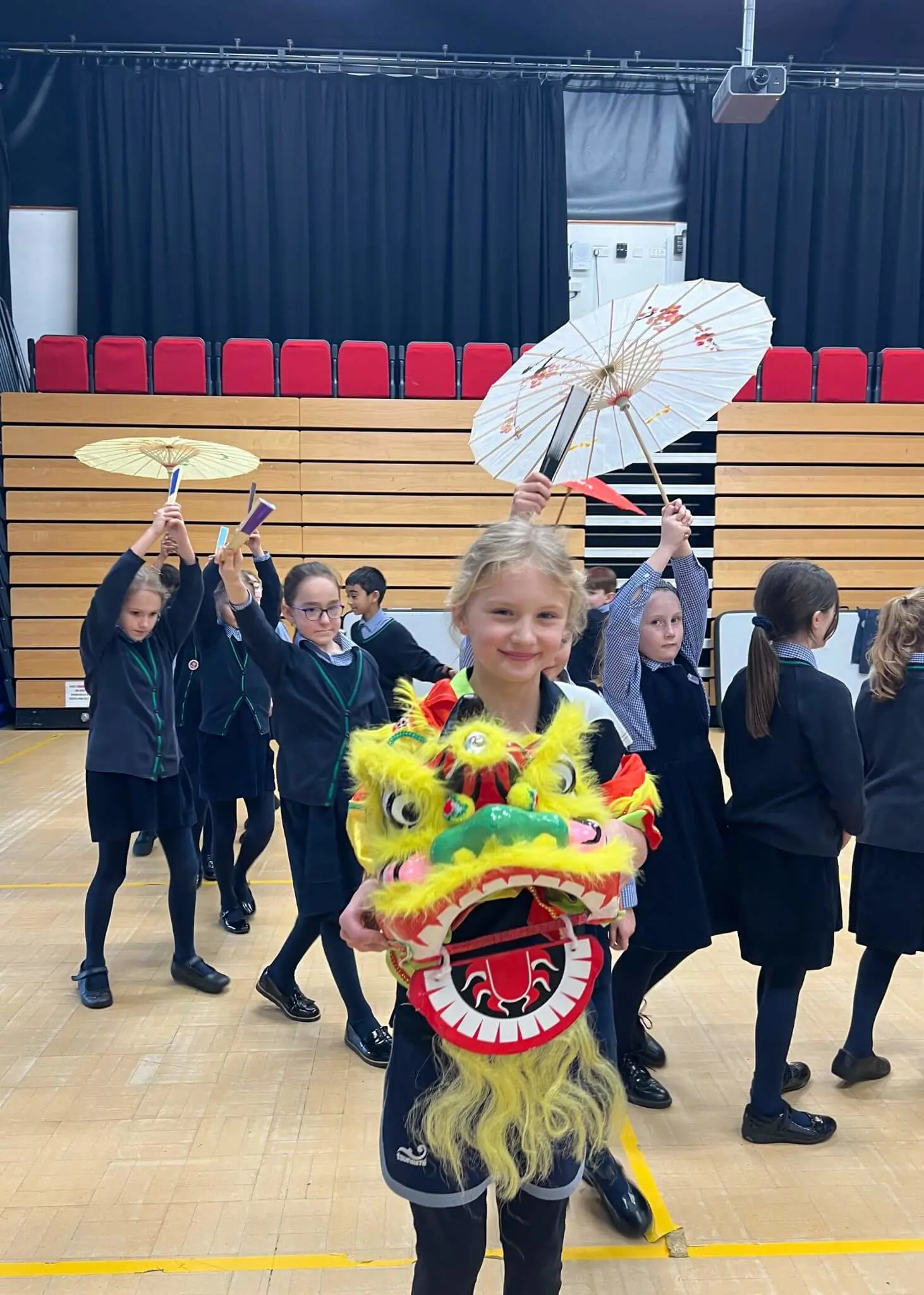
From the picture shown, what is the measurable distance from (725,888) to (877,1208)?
678 mm

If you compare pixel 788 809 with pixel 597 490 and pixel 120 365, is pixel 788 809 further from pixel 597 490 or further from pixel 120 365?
pixel 120 365

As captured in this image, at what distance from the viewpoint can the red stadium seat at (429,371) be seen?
8320 millimetres

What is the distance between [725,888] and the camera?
6.99 ft

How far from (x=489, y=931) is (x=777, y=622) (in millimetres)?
1217

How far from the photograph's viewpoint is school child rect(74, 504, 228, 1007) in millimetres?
2707

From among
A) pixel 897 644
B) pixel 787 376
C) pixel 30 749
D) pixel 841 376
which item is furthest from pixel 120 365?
pixel 897 644


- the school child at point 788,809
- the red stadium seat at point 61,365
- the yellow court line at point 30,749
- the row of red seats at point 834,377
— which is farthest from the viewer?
the row of red seats at point 834,377

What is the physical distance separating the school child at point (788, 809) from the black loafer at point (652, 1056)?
14.7 inches

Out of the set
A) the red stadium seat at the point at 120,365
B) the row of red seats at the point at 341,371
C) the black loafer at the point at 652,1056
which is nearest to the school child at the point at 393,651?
the black loafer at the point at 652,1056

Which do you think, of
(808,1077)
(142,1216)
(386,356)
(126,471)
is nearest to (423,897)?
(142,1216)

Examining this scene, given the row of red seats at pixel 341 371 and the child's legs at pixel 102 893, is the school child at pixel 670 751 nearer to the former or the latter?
the child's legs at pixel 102 893

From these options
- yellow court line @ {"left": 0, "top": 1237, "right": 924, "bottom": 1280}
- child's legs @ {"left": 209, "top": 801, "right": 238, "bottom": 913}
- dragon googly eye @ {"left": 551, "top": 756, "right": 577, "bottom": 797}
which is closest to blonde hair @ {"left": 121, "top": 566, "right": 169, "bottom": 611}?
child's legs @ {"left": 209, "top": 801, "right": 238, "bottom": 913}

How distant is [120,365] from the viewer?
817cm

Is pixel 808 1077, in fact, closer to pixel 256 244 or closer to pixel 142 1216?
pixel 142 1216
